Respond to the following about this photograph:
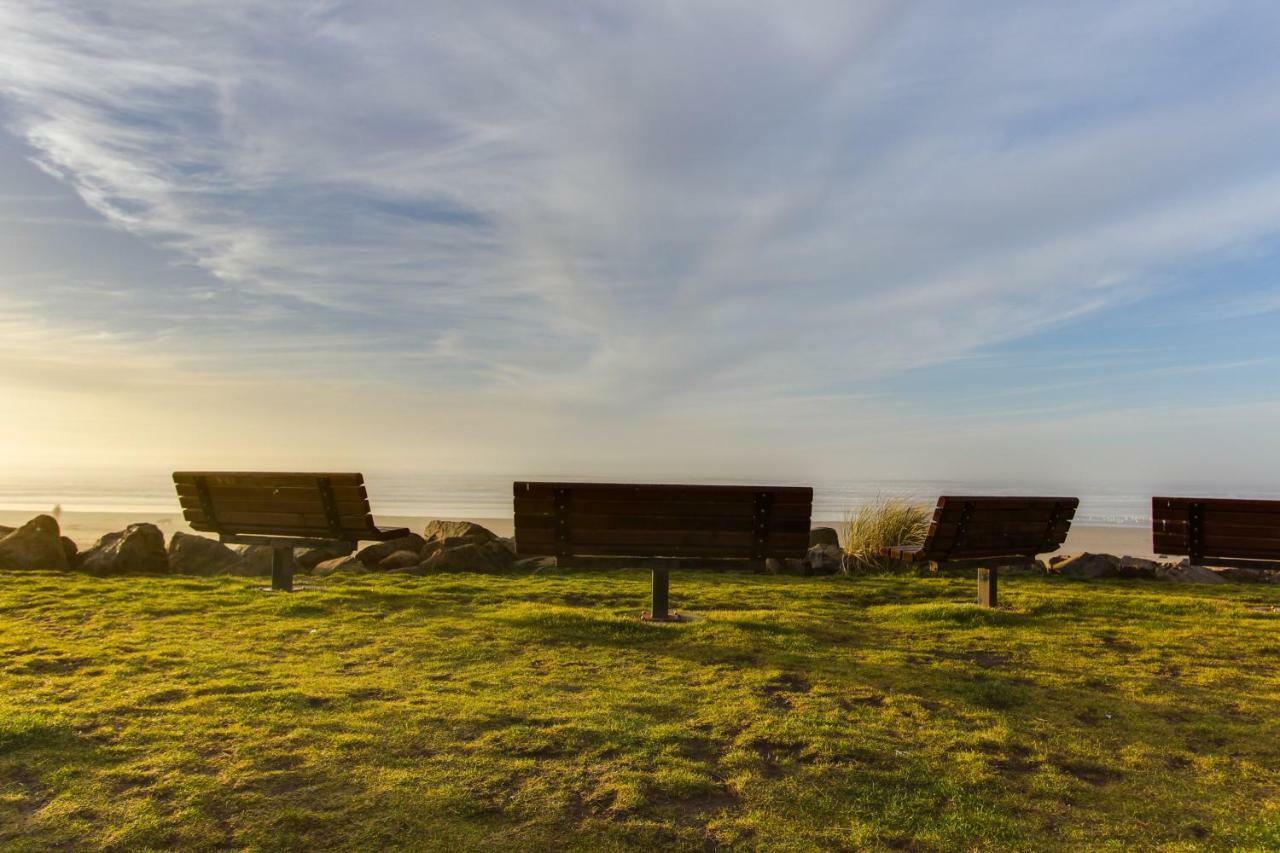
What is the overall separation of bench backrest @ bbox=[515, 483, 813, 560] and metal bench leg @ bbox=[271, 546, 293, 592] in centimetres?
342

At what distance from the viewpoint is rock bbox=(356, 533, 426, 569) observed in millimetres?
11953

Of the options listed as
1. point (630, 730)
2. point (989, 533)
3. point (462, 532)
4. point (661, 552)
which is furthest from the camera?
point (462, 532)

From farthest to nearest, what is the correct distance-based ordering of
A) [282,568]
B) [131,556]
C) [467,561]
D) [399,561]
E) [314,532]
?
[399,561] → [467,561] → [131,556] → [282,568] → [314,532]

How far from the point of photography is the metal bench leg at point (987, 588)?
8656 millimetres

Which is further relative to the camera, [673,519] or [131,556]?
[131,556]

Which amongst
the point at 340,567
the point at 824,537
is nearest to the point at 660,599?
the point at 340,567

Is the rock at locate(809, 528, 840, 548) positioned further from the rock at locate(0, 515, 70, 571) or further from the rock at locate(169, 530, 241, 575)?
the rock at locate(0, 515, 70, 571)

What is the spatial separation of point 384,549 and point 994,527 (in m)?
8.12

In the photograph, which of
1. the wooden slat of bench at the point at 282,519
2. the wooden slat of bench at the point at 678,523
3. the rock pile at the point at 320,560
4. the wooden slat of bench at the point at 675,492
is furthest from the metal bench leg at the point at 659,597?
the rock pile at the point at 320,560

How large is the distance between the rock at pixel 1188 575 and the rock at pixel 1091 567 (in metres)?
0.56

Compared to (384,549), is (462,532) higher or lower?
higher

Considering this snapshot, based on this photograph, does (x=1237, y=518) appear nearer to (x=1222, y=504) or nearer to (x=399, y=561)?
(x=1222, y=504)

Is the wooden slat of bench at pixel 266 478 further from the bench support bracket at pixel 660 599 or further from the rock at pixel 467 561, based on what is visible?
the bench support bracket at pixel 660 599

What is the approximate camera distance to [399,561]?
11.6 m
